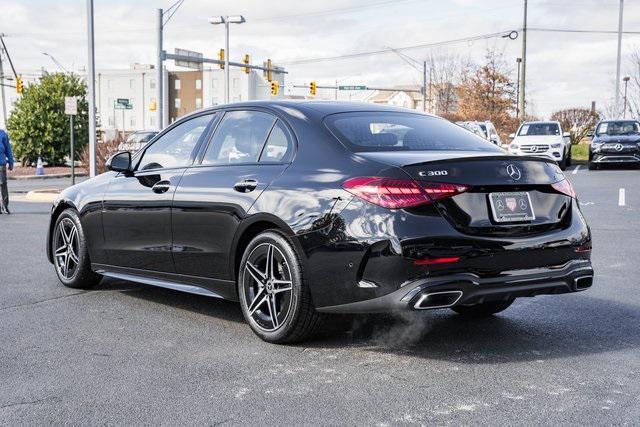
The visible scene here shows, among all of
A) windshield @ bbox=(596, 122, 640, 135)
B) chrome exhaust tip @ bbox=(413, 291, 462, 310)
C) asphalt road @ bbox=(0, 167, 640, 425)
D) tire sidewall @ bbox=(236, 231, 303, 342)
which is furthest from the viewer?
windshield @ bbox=(596, 122, 640, 135)

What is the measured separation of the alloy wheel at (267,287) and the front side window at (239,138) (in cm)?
72

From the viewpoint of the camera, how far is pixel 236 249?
18.3ft

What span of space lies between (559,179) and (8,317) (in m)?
4.04

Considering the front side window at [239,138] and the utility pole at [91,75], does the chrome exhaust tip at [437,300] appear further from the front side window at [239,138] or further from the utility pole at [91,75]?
the utility pole at [91,75]

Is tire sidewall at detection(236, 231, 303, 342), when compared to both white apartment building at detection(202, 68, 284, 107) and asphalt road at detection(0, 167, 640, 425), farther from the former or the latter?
white apartment building at detection(202, 68, 284, 107)

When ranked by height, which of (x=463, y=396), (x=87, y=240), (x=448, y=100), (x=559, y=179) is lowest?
(x=463, y=396)

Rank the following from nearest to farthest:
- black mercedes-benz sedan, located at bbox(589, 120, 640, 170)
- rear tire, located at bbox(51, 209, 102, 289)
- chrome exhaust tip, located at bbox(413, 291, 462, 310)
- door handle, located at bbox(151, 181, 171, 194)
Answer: chrome exhaust tip, located at bbox(413, 291, 462, 310)
door handle, located at bbox(151, 181, 171, 194)
rear tire, located at bbox(51, 209, 102, 289)
black mercedes-benz sedan, located at bbox(589, 120, 640, 170)

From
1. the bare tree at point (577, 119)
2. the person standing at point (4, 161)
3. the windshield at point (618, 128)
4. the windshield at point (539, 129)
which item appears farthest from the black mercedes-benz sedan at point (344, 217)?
the bare tree at point (577, 119)

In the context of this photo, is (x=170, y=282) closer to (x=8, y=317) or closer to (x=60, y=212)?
(x=8, y=317)

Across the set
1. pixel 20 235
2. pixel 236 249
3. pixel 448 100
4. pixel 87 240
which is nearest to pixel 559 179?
pixel 236 249

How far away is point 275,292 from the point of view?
17.4 feet

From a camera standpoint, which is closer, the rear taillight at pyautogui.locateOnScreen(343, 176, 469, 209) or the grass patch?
the rear taillight at pyautogui.locateOnScreen(343, 176, 469, 209)

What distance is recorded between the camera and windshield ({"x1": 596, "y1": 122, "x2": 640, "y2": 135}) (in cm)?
3059

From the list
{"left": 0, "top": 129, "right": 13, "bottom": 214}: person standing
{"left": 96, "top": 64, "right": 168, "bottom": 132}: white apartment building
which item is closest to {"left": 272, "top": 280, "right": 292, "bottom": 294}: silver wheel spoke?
{"left": 0, "top": 129, "right": 13, "bottom": 214}: person standing
